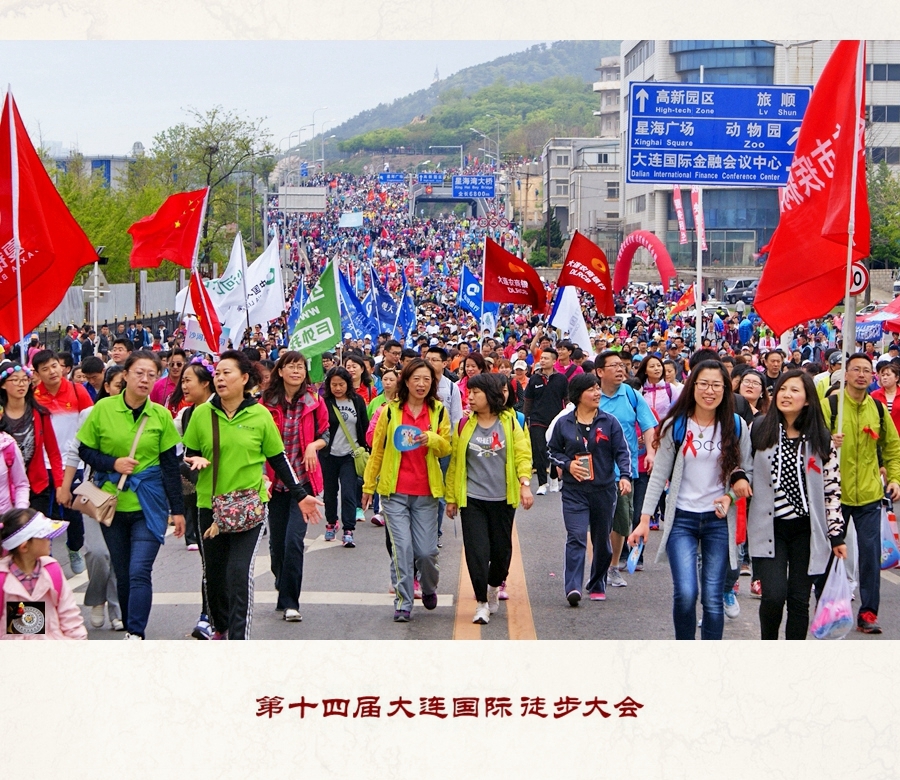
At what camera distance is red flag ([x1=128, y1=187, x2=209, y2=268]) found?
15.2 metres

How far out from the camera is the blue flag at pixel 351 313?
20.0 meters

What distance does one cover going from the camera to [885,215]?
117 feet

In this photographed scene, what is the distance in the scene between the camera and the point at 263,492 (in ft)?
21.9

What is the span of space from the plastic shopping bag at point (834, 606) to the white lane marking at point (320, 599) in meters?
2.59

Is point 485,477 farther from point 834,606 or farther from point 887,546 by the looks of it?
point 887,546

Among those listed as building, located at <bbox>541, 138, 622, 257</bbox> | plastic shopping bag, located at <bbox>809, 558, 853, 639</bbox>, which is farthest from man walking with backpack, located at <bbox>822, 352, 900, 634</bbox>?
building, located at <bbox>541, 138, 622, 257</bbox>

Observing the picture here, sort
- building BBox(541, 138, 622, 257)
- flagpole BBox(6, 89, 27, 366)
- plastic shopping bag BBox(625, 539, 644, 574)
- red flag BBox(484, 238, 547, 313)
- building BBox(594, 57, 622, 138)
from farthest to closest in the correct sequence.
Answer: building BBox(594, 57, 622, 138), building BBox(541, 138, 622, 257), red flag BBox(484, 238, 547, 313), plastic shopping bag BBox(625, 539, 644, 574), flagpole BBox(6, 89, 27, 366)

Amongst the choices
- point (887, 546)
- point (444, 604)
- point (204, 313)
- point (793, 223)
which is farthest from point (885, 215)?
point (444, 604)

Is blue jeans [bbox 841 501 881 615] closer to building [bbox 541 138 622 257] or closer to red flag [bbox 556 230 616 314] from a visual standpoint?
red flag [bbox 556 230 616 314]

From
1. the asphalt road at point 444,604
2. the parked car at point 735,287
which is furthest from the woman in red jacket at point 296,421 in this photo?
the parked car at point 735,287

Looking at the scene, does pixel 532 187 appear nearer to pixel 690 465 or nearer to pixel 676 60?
pixel 676 60

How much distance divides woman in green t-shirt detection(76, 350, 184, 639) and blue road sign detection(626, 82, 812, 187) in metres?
7.15

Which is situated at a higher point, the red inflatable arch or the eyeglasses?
the red inflatable arch
